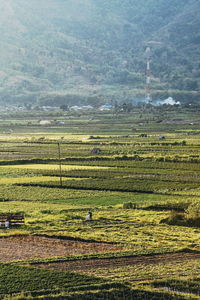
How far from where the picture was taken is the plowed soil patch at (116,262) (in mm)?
36125

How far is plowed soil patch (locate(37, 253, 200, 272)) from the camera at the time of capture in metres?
36.1

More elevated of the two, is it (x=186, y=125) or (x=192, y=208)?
(x=186, y=125)

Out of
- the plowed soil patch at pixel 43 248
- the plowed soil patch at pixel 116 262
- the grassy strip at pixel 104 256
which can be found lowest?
the plowed soil patch at pixel 116 262

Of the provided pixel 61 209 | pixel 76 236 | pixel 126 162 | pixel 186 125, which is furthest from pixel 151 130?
pixel 76 236

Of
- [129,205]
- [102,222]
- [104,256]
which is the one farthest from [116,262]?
[129,205]

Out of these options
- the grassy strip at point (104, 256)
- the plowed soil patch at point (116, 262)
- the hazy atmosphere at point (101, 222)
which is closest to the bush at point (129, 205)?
the hazy atmosphere at point (101, 222)

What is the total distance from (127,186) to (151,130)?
6901cm

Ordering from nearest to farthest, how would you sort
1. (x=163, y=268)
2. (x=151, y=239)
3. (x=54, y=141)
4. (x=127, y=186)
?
1. (x=163, y=268)
2. (x=151, y=239)
3. (x=127, y=186)
4. (x=54, y=141)

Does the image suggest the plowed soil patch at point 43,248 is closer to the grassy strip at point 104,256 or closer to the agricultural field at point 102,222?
the agricultural field at point 102,222

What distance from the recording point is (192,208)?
46.8 metres

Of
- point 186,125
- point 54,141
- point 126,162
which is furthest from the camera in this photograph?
point 186,125

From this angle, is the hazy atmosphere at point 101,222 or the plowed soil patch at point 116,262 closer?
the hazy atmosphere at point 101,222

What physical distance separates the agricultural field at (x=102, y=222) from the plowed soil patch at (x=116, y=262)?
0.06 metres

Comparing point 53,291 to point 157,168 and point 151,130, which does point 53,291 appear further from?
point 151,130
